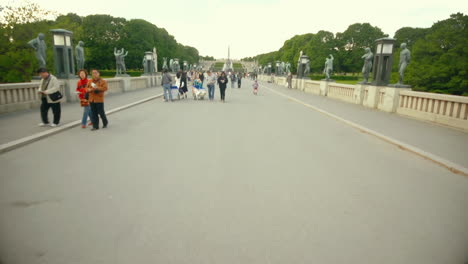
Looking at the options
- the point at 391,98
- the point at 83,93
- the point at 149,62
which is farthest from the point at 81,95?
the point at 149,62

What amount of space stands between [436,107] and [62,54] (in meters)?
16.9

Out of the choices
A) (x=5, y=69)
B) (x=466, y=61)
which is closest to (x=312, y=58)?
(x=466, y=61)

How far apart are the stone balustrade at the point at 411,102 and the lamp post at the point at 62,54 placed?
50.8 feet

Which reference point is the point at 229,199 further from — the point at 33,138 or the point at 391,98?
the point at 391,98

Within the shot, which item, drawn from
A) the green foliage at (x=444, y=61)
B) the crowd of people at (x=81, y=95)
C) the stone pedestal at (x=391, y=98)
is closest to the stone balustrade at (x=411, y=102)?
the stone pedestal at (x=391, y=98)

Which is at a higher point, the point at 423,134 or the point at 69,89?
the point at 69,89

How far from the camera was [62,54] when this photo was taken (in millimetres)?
15609

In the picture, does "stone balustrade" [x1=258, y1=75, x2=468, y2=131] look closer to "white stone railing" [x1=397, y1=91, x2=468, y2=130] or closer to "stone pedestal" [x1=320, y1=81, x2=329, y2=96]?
"white stone railing" [x1=397, y1=91, x2=468, y2=130]

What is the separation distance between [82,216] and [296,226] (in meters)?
2.43

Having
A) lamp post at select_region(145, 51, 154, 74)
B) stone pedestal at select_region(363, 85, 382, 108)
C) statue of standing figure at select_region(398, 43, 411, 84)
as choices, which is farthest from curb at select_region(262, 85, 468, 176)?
lamp post at select_region(145, 51, 154, 74)

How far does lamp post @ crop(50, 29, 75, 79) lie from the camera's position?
50.6 ft

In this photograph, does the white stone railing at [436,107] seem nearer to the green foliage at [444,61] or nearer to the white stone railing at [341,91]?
the white stone railing at [341,91]

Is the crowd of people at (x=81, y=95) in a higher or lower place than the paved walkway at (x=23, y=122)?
higher

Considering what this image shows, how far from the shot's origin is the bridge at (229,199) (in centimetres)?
293
